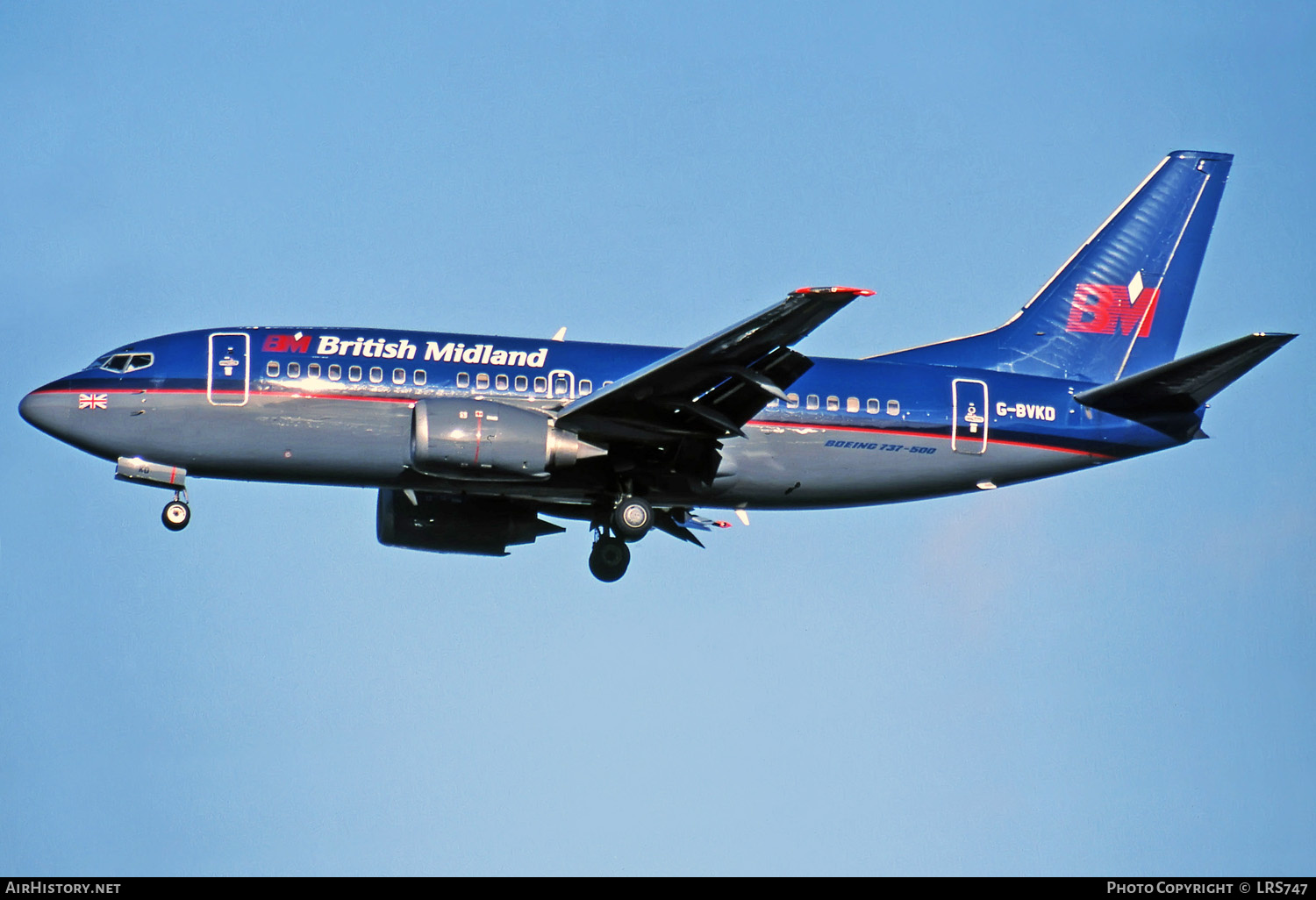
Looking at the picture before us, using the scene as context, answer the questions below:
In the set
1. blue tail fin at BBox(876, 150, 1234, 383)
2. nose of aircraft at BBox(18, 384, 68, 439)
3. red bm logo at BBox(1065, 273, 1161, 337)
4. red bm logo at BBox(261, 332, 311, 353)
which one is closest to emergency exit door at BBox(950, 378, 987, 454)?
blue tail fin at BBox(876, 150, 1234, 383)

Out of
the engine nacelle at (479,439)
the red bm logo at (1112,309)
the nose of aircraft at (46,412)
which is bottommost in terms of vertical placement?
the engine nacelle at (479,439)

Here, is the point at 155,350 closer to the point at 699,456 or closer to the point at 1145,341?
the point at 699,456

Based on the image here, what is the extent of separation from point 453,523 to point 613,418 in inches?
226

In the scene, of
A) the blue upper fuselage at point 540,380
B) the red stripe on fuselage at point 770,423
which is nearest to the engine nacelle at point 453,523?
the blue upper fuselage at point 540,380

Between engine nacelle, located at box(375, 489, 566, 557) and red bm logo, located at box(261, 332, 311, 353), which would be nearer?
red bm logo, located at box(261, 332, 311, 353)

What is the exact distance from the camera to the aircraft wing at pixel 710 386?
29531 millimetres

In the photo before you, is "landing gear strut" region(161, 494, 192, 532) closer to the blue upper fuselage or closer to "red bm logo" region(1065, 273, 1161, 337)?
the blue upper fuselage

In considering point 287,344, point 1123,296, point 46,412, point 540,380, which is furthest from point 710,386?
point 46,412

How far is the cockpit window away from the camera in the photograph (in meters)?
32.5

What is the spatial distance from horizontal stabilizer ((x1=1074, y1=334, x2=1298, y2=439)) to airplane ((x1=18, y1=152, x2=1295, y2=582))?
0.05 metres

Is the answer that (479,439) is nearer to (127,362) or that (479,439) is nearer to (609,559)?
(609,559)

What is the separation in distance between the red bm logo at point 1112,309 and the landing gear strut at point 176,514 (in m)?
19.7

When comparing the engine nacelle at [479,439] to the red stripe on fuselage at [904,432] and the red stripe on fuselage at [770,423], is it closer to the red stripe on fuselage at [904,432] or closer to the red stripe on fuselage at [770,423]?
the red stripe on fuselage at [770,423]
